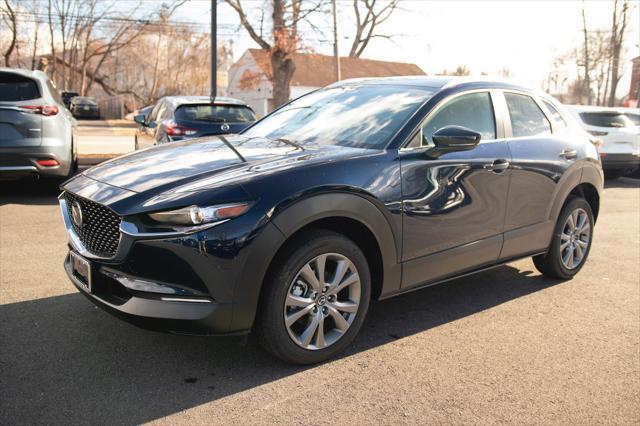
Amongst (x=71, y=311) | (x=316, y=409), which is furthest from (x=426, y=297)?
(x=71, y=311)

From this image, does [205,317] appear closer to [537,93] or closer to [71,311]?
[71,311]

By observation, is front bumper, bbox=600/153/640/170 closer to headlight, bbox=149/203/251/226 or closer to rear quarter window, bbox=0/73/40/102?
rear quarter window, bbox=0/73/40/102

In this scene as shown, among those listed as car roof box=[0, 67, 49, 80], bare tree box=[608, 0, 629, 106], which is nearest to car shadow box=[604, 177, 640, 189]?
car roof box=[0, 67, 49, 80]

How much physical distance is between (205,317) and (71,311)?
1600mm

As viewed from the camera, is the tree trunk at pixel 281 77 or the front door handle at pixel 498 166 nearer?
the front door handle at pixel 498 166

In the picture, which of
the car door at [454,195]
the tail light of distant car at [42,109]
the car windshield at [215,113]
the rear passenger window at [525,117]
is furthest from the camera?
the car windshield at [215,113]

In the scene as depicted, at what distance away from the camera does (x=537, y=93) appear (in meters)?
4.79

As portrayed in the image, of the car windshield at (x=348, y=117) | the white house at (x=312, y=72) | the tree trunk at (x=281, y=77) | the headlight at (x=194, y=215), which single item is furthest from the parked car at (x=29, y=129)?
the white house at (x=312, y=72)

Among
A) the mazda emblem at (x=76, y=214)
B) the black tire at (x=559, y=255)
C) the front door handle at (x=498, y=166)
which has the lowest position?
the black tire at (x=559, y=255)

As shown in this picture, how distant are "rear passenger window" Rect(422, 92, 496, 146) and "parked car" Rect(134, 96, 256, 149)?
201 inches

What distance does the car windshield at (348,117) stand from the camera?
3725 millimetres

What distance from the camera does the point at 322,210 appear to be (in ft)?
10.0

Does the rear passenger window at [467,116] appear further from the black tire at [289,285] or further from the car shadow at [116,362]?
the car shadow at [116,362]

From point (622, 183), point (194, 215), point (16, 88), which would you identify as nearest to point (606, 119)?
point (622, 183)
